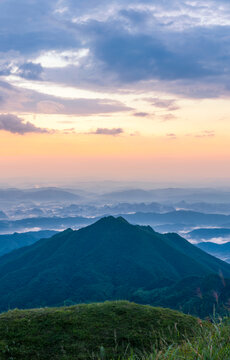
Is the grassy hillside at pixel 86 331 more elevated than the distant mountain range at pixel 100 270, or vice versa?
the grassy hillside at pixel 86 331

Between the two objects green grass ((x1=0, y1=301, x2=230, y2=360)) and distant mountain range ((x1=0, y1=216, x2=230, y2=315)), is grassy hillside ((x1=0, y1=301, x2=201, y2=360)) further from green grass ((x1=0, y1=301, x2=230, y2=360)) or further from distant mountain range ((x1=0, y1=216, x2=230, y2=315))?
distant mountain range ((x1=0, y1=216, x2=230, y2=315))

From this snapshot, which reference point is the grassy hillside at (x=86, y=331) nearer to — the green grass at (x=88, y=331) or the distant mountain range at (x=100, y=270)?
the green grass at (x=88, y=331)

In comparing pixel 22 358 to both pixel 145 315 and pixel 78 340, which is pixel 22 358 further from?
pixel 145 315

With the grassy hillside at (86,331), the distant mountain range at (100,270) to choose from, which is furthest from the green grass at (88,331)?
the distant mountain range at (100,270)

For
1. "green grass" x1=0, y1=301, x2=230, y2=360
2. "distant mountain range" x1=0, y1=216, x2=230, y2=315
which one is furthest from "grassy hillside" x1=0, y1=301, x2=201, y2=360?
"distant mountain range" x1=0, y1=216, x2=230, y2=315

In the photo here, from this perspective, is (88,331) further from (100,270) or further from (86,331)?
(100,270)

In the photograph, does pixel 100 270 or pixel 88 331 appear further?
pixel 100 270

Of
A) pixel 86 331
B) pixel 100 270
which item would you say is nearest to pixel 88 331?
pixel 86 331
